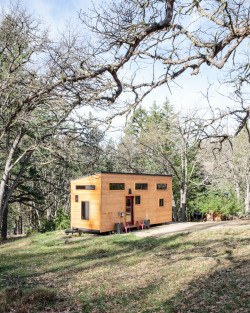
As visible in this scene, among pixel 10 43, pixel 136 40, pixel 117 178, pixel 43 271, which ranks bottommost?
pixel 43 271

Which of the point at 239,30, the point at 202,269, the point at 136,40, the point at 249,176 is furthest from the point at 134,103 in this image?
the point at 249,176

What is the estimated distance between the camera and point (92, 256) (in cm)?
1033

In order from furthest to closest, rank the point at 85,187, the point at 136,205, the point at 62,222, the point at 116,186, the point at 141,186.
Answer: the point at 62,222
the point at 141,186
the point at 136,205
the point at 85,187
the point at 116,186

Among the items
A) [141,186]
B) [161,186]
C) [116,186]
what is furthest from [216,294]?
[161,186]

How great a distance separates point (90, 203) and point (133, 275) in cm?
799

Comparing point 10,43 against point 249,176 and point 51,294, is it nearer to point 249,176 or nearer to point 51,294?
point 51,294

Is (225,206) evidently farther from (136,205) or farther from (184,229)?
(136,205)

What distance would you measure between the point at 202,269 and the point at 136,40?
577cm

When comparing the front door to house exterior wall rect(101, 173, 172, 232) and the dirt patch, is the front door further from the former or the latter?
the dirt patch

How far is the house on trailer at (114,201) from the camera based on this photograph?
1476 centimetres

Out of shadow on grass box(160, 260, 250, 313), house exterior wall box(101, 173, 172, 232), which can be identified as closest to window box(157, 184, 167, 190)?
house exterior wall box(101, 173, 172, 232)

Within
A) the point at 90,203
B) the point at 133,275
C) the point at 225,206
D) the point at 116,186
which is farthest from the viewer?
the point at 225,206

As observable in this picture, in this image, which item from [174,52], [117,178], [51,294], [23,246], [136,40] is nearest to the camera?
[136,40]

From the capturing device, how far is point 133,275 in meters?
7.53
